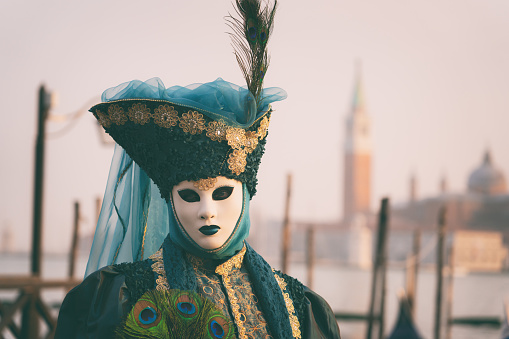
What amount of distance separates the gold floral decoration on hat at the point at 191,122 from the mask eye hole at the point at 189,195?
0.17 metres

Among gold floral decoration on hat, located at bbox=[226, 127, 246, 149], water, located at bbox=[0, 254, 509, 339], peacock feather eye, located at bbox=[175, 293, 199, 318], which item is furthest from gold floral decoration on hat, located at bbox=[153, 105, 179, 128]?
water, located at bbox=[0, 254, 509, 339]

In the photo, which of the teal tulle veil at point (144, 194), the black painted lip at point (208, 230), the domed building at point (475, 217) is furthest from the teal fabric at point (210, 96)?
the domed building at point (475, 217)

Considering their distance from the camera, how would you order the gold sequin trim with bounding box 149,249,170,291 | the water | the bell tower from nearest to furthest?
the gold sequin trim with bounding box 149,249,170,291, the water, the bell tower

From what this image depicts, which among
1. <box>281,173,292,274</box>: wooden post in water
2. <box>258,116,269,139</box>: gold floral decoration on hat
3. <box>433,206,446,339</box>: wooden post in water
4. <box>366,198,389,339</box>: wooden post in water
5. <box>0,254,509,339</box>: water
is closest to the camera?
<box>258,116,269,139</box>: gold floral decoration on hat

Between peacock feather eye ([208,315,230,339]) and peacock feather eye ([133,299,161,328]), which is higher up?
peacock feather eye ([133,299,161,328])

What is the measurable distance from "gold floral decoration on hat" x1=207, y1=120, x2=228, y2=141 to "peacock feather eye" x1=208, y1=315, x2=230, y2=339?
1.64 feet

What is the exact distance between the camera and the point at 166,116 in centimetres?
221

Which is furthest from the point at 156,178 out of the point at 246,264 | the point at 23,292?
the point at 23,292

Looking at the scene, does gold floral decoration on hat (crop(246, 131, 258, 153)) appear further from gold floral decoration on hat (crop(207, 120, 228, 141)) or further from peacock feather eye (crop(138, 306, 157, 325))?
peacock feather eye (crop(138, 306, 157, 325))

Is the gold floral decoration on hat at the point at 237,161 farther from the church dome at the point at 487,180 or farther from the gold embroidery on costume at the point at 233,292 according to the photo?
the church dome at the point at 487,180

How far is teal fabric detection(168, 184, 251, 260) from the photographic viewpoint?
2.24m

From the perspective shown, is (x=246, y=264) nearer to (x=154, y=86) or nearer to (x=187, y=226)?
(x=187, y=226)

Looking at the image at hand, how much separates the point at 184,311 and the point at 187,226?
28cm

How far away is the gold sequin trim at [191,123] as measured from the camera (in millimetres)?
2205
